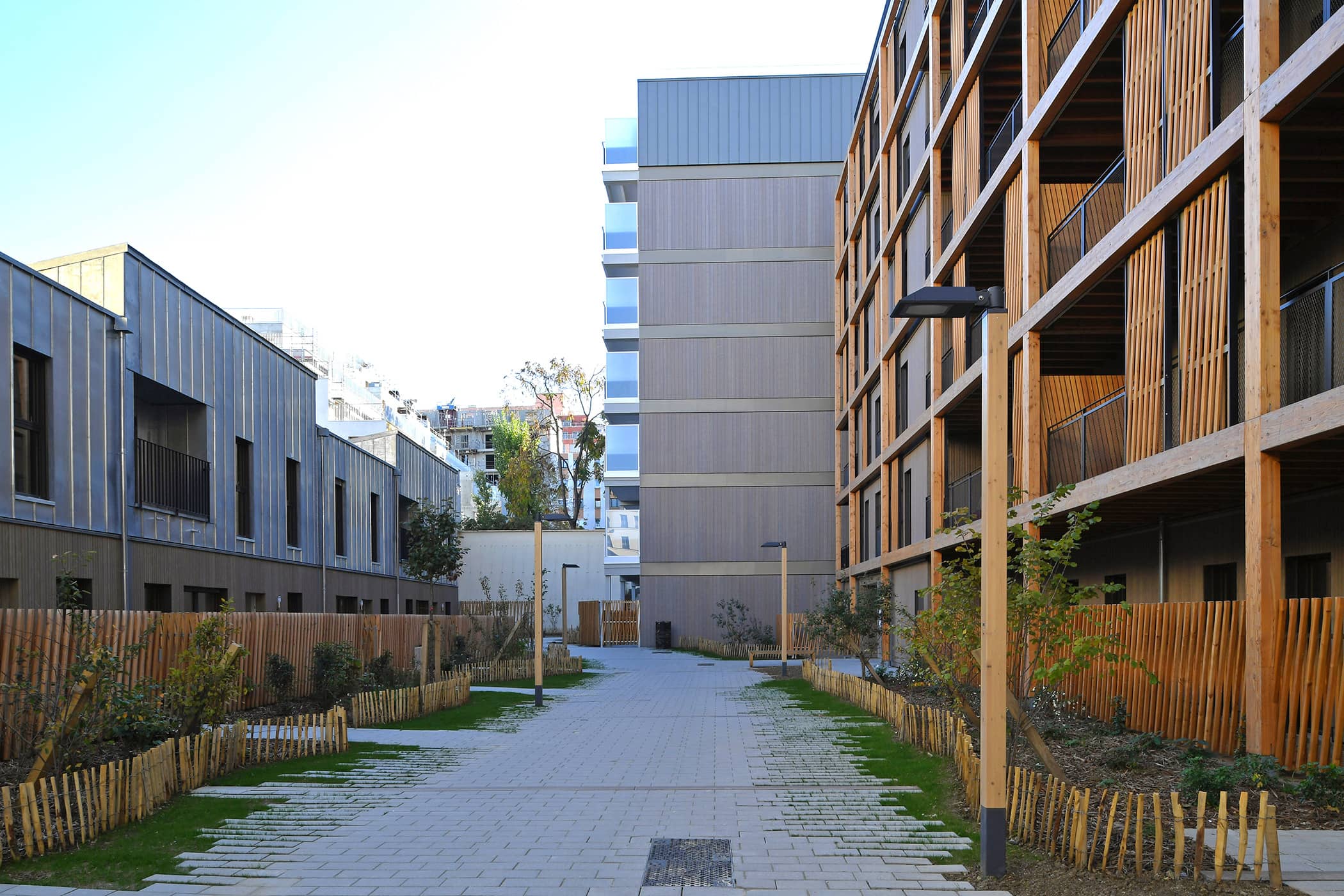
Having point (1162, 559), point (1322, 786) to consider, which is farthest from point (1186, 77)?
point (1322, 786)

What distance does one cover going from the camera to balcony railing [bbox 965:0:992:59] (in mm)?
22484

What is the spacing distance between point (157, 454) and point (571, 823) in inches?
594

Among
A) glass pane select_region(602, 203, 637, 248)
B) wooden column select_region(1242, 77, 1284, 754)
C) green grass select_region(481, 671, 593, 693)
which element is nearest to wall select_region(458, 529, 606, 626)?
glass pane select_region(602, 203, 637, 248)

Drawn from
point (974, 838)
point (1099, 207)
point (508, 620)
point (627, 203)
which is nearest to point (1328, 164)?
point (1099, 207)

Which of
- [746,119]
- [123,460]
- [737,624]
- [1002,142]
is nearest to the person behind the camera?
[123,460]

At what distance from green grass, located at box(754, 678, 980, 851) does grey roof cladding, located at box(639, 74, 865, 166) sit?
31.8 m

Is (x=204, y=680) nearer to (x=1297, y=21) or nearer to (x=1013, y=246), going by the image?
(x=1297, y=21)

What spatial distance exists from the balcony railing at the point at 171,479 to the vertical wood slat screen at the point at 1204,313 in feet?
55.3

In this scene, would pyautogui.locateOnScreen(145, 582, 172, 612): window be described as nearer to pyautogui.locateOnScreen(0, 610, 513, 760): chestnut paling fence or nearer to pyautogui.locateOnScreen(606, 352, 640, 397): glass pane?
pyautogui.locateOnScreen(0, 610, 513, 760): chestnut paling fence

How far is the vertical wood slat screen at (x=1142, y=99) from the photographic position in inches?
588

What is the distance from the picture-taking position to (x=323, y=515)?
103 feet

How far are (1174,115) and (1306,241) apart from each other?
2577 millimetres

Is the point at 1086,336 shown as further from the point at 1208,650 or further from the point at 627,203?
the point at 627,203

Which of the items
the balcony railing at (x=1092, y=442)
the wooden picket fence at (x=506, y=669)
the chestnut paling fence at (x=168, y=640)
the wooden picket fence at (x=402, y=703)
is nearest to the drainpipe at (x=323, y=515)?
the wooden picket fence at (x=506, y=669)
